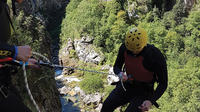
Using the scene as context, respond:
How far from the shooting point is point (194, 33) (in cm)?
4450

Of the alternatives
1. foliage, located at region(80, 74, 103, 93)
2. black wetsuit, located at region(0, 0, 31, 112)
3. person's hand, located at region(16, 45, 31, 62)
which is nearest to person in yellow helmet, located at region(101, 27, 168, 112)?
person's hand, located at region(16, 45, 31, 62)

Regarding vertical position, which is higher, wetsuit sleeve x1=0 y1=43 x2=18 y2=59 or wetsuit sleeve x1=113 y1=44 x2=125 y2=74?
wetsuit sleeve x1=0 y1=43 x2=18 y2=59

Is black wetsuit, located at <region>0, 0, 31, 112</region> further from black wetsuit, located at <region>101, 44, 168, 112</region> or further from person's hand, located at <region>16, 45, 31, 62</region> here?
black wetsuit, located at <region>101, 44, 168, 112</region>

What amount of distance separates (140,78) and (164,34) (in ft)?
151

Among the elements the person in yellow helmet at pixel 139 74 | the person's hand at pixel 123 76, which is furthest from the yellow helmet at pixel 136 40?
the person's hand at pixel 123 76

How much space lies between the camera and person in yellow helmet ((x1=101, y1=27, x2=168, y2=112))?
4.03 metres

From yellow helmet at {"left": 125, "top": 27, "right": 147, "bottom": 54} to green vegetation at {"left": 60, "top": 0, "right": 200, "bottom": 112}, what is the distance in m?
28.9

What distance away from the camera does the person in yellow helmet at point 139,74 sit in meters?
4.03

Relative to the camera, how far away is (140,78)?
4266mm

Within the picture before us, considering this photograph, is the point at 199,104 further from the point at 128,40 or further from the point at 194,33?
the point at 128,40

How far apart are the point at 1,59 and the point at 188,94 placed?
34.8 metres

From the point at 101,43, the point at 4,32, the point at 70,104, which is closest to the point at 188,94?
the point at 70,104

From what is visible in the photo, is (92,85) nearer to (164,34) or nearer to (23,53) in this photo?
(164,34)

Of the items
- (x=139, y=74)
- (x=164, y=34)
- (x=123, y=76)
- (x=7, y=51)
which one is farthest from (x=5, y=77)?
(x=164, y=34)
